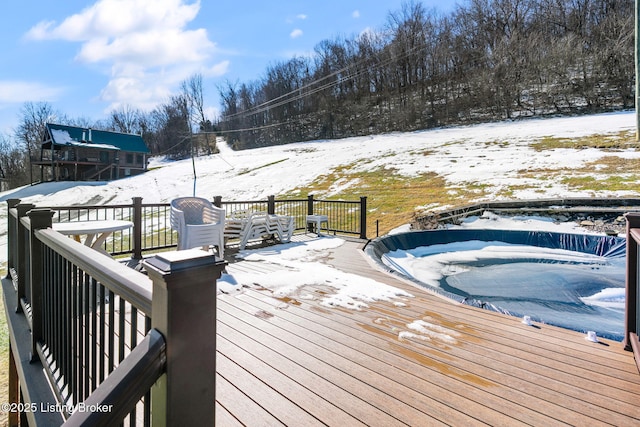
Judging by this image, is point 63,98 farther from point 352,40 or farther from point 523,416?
point 523,416

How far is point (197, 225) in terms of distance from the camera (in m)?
4.64

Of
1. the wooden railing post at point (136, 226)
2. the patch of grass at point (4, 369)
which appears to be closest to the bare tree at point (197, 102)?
the wooden railing post at point (136, 226)

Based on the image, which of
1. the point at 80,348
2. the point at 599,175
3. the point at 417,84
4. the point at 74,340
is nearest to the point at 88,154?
the point at 417,84

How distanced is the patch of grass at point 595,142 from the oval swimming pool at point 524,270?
8793 millimetres

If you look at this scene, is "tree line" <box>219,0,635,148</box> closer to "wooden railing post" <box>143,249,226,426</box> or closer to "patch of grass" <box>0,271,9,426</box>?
"wooden railing post" <box>143,249,226,426</box>

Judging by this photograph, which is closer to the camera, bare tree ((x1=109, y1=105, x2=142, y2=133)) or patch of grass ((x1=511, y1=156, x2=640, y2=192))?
patch of grass ((x1=511, y1=156, x2=640, y2=192))

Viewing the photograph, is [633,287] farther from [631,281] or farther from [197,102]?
[197,102]

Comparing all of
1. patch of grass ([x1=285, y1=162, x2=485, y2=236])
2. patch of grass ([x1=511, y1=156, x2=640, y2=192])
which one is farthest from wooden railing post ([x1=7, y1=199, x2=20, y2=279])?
patch of grass ([x1=511, y1=156, x2=640, y2=192])

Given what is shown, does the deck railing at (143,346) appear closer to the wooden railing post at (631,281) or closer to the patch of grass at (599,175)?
the wooden railing post at (631,281)

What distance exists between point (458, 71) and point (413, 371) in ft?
103

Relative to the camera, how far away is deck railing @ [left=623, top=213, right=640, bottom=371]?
2.08m

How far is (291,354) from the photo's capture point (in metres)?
2.25

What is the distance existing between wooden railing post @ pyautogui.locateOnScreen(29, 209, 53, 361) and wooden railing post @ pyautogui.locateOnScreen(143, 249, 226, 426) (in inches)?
78.3

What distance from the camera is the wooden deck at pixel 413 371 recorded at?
64.3 inches
